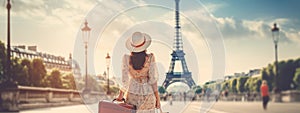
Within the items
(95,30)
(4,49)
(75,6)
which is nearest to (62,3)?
(75,6)

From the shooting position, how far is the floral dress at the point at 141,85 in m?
3.53

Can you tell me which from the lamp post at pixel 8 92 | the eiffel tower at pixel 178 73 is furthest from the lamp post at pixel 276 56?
the lamp post at pixel 8 92

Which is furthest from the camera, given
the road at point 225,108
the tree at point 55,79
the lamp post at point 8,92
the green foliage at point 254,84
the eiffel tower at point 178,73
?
the tree at point 55,79

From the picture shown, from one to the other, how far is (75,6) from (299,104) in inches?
185

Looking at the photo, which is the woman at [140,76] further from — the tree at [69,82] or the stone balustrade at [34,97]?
the tree at [69,82]

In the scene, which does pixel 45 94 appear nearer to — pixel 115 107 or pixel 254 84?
pixel 254 84

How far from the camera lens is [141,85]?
3.58m

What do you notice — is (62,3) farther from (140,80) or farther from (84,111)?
(140,80)

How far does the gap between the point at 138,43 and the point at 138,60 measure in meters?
0.12

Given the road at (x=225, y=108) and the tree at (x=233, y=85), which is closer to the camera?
the road at (x=225, y=108)

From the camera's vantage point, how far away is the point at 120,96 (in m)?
3.66

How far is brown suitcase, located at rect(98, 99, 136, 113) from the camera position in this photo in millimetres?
3494

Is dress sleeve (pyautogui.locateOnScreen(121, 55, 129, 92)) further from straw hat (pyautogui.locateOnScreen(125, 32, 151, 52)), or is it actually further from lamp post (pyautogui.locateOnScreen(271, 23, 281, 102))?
lamp post (pyautogui.locateOnScreen(271, 23, 281, 102))

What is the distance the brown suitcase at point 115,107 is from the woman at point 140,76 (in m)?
0.08
